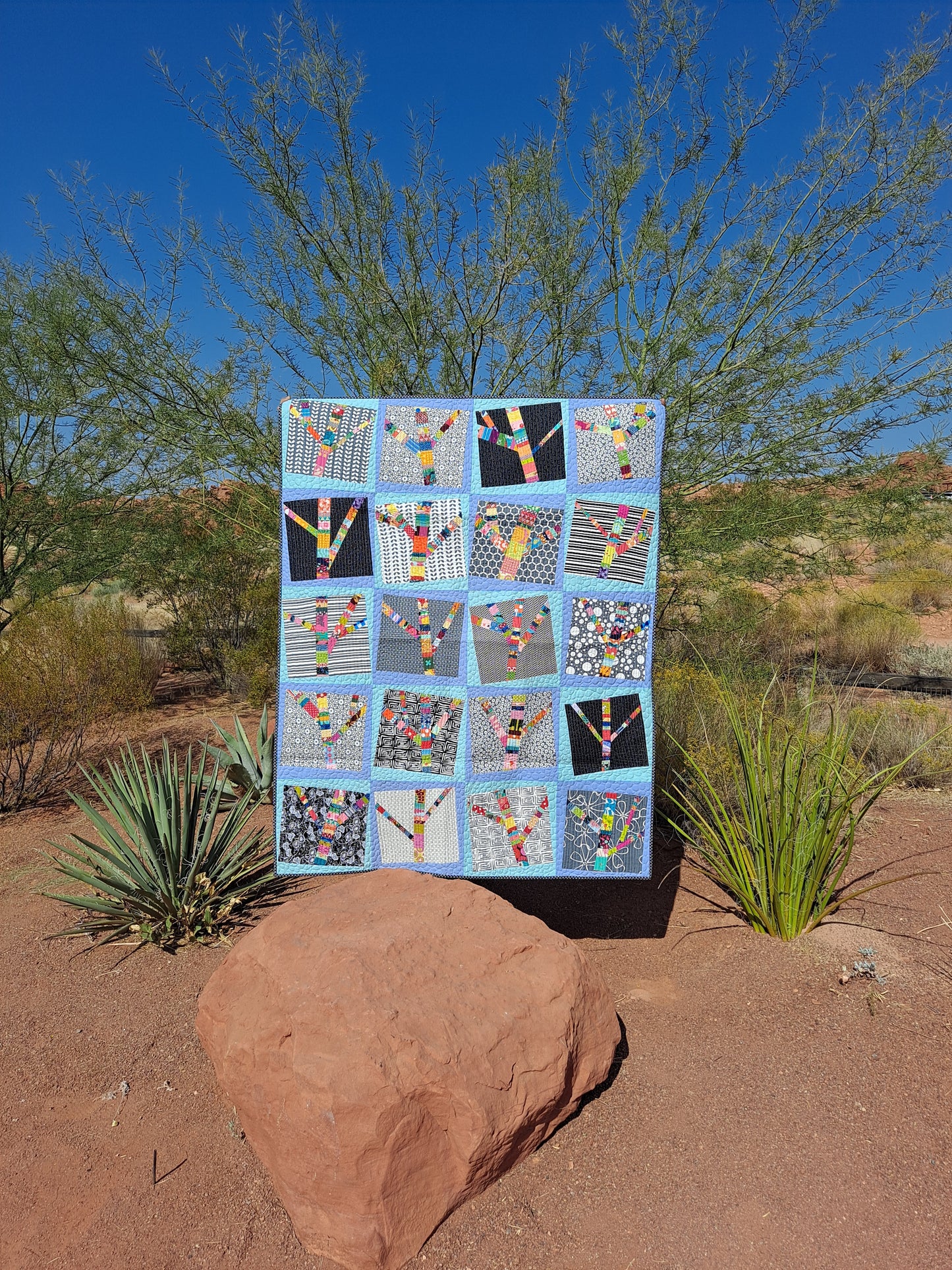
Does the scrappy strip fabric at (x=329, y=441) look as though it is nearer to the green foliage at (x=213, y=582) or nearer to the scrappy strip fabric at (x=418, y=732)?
the scrappy strip fabric at (x=418, y=732)

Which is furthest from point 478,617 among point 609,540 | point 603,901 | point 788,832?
point 603,901

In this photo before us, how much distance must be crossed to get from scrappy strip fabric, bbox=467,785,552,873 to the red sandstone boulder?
0.55 meters

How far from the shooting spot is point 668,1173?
2.59m

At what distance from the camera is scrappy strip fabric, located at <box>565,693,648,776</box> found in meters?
3.56

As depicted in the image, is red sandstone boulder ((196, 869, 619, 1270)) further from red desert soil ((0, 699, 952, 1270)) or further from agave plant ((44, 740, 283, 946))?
agave plant ((44, 740, 283, 946))

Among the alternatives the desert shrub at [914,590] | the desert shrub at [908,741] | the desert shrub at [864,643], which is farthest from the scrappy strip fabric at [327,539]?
the desert shrub at [914,590]

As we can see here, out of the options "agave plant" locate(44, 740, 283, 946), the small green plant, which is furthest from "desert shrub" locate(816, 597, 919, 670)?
"agave plant" locate(44, 740, 283, 946)

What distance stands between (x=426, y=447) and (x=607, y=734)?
140 cm

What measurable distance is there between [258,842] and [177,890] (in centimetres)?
46

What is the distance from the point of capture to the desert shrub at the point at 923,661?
35.3 ft

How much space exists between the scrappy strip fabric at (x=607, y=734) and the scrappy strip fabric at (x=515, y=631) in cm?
25

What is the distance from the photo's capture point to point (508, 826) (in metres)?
3.59

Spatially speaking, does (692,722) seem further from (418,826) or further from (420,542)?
(420,542)

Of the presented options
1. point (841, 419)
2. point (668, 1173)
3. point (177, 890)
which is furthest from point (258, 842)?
point (841, 419)
